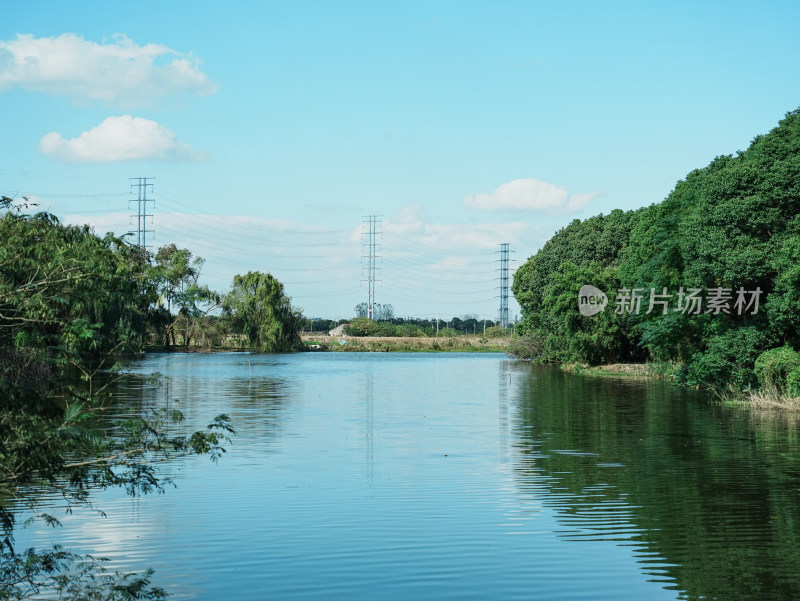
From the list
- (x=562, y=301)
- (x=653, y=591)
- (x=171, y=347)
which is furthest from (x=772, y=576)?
(x=171, y=347)

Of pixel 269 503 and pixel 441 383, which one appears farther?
pixel 441 383

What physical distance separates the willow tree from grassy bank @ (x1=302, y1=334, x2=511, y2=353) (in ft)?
64.4

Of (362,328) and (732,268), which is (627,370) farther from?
(362,328)

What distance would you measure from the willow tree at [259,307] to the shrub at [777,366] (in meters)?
86.6

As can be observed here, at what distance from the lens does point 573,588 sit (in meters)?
11.2

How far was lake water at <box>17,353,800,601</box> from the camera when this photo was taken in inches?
452

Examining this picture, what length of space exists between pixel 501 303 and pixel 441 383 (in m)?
91.6

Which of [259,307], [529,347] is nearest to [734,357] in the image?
[529,347]

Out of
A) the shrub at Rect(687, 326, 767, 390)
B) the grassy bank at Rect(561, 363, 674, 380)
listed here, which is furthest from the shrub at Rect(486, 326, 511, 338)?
the shrub at Rect(687, 326, 767, 390)

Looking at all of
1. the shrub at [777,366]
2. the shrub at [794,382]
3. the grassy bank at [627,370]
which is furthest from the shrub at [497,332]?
the shrub at [794,382]

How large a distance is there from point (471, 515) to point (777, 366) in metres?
23.3

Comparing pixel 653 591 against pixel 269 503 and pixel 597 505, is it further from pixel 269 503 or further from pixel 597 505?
pixel 269 503

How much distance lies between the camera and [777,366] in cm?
3419

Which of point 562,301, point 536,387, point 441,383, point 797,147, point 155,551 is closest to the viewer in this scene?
point 155,551
